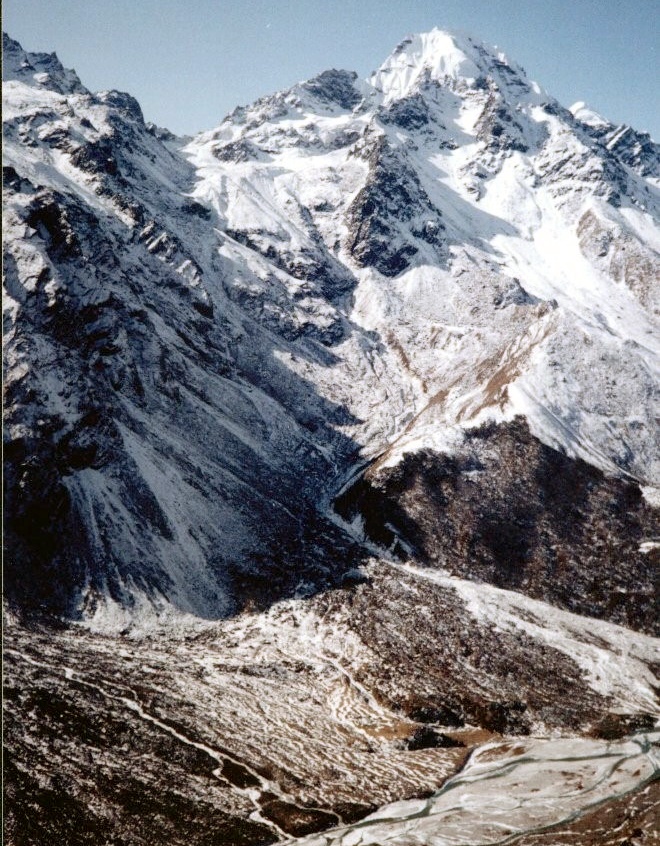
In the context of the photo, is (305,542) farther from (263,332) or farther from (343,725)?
(263,332)

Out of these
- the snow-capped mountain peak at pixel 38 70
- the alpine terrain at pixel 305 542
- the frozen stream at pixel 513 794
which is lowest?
the frozen stream at pixel 513 794

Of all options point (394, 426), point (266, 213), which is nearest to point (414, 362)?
point (394, 426)

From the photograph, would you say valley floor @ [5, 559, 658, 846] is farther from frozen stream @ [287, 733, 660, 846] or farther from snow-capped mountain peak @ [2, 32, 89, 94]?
snow-capped mountain peak @ [2, 32, 89, 94]

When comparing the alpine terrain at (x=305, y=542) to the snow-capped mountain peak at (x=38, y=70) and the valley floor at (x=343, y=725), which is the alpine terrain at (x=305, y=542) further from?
the snow-capped mountain peak at (x=38, y=70)

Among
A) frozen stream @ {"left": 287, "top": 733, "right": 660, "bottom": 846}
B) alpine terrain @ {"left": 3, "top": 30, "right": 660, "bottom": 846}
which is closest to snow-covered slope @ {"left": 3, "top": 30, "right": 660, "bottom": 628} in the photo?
alpine terrain @ {"left": 3, "top": 30, "right": 660, "bottom": 846}

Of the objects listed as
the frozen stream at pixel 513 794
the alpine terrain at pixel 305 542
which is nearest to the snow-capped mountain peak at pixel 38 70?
the alpine terrain at pixel 305 542

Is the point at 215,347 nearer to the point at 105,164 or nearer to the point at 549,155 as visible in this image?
the point at 105,164
